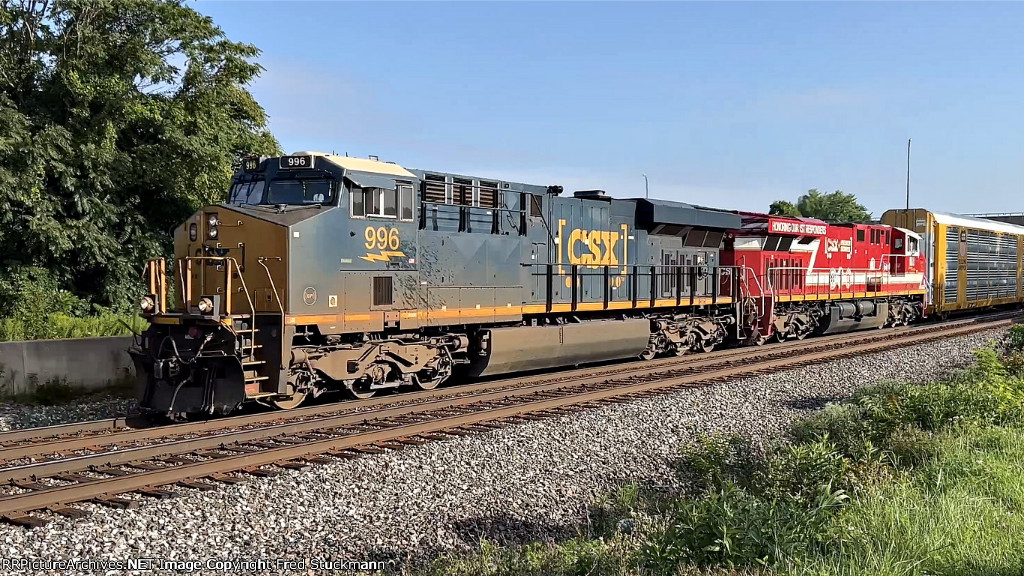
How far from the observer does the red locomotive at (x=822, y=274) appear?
1919cm

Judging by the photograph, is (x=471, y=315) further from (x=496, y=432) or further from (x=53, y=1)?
(x=53, y=1)

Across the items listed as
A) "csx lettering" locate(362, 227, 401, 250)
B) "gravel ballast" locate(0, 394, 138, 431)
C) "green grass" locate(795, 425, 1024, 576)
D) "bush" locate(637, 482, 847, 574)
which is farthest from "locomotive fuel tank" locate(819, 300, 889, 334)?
"bush" locate(637, 482, 847, 574)

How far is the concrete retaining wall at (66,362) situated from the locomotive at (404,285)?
1350 mm

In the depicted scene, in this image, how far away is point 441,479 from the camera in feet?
24.0

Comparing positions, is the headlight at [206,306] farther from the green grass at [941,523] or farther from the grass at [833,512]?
the green grass at [941,523]

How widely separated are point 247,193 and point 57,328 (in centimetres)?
540

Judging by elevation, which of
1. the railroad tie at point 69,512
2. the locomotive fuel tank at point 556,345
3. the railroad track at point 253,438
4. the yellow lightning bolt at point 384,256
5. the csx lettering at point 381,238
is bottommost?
the railroad tie at point 69,512

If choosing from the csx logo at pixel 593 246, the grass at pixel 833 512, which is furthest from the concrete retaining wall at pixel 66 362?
the grass at pixel 833 512

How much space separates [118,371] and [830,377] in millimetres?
11779

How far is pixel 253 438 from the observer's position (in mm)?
8508

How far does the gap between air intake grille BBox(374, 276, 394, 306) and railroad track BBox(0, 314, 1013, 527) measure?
1.35 meters

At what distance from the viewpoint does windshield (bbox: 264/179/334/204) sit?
10.3m

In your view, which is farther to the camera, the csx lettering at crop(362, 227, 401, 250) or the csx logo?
the csx logo

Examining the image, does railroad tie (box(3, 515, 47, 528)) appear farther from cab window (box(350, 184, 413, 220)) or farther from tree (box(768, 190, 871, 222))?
tree (box(768, 190, 871, 222))
